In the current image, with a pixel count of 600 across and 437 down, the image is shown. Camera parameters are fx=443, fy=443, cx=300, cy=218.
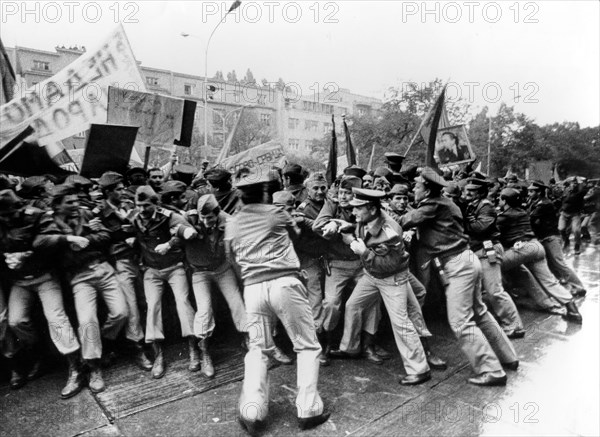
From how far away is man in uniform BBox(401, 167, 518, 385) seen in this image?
436 centimetres

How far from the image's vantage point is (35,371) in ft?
14.3

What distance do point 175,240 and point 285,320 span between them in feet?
4.83

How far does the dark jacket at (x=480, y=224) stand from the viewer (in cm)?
579

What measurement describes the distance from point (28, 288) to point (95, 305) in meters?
0.61

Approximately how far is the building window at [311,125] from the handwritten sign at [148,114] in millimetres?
53328

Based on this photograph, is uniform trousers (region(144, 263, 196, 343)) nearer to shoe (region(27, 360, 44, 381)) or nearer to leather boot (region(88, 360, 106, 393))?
leather boot (region(88, 360, 106, 393))

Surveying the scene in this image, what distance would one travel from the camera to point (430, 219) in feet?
15.6

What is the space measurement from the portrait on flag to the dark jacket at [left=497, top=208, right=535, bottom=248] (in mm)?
3260

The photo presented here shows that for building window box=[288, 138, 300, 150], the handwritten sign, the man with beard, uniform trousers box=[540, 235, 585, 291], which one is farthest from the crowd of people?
building window box=[288, 138, 300, 150]

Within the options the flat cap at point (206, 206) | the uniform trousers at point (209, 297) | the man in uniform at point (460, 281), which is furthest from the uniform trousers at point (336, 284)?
the flat cap at point (206, 206)

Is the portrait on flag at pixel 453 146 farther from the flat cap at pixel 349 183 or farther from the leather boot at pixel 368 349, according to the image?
the leather boot at pixel 368 349

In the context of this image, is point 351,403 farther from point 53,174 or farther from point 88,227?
point 53,174

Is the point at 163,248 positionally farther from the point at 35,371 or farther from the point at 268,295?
the point at 35,371

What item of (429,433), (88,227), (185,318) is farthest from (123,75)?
(429,433)
